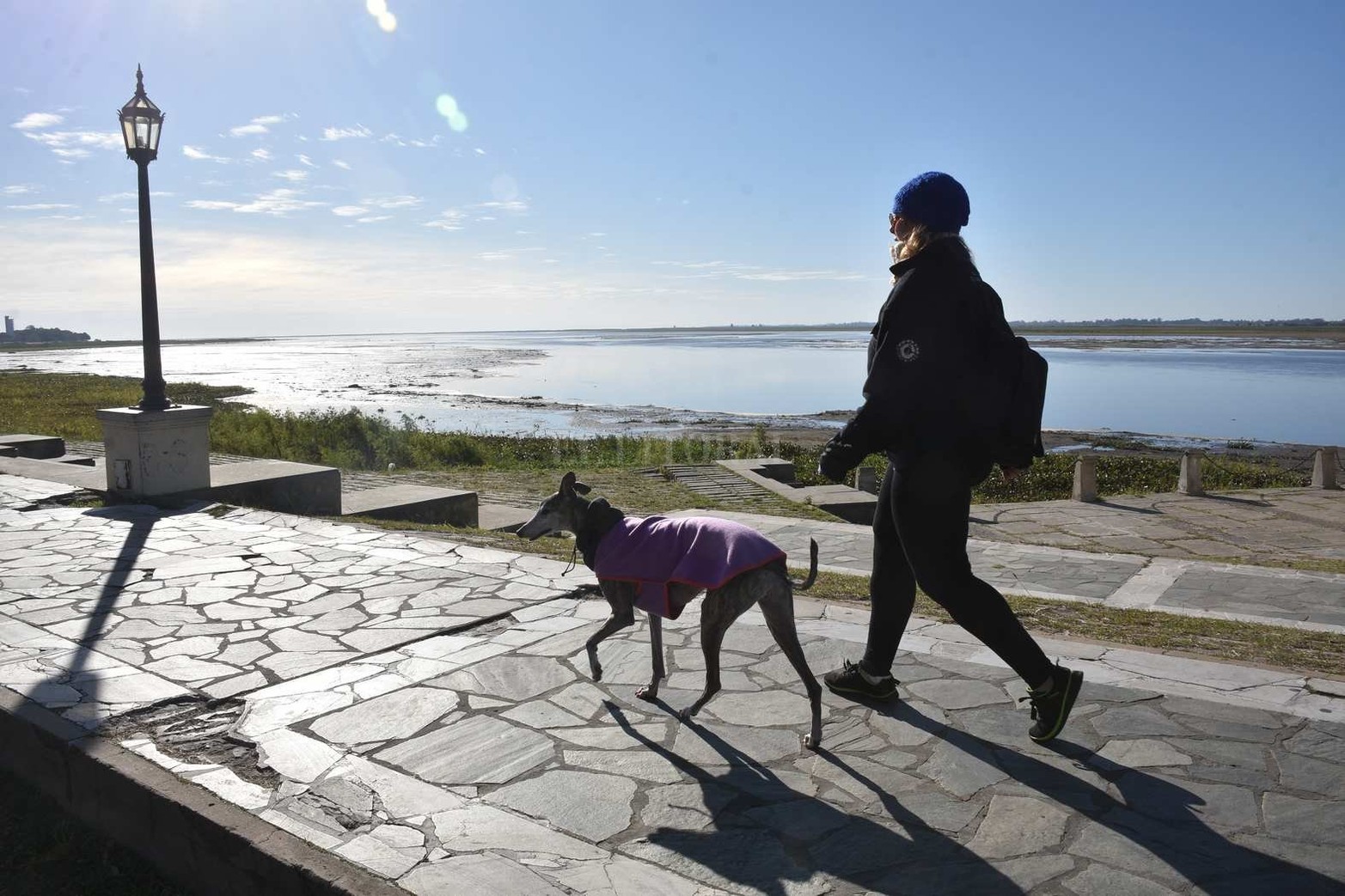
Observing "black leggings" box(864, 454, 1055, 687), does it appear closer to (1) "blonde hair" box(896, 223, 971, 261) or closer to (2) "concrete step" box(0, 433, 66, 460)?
(1) "blonde hair" box(896, 223, 971, 261)

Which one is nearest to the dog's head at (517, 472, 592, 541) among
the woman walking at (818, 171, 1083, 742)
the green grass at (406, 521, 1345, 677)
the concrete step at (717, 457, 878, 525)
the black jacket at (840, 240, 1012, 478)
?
the woman walking at (818, 171, 1083, 742)

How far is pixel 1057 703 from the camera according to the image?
144 inches

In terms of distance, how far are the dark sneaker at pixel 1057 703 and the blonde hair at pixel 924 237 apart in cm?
174

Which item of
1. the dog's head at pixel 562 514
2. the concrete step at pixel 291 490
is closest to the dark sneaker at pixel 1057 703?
the dog's head at pixel 562 514

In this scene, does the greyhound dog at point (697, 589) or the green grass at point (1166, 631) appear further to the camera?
the green grass at point (1166, 631)

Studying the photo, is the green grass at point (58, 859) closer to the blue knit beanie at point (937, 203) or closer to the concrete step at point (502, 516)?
the blue knit beanie at point (937, 203)

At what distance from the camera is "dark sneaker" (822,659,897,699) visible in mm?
4219

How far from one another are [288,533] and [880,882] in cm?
681

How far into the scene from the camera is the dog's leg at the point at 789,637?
373 cm

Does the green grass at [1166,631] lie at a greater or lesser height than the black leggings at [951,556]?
lesser

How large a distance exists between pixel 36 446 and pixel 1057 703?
50.5ft

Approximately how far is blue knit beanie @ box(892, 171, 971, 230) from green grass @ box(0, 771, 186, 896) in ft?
12.5

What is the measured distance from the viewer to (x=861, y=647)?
5012 mm

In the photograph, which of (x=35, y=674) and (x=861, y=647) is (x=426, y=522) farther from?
(x=861, y=647)
